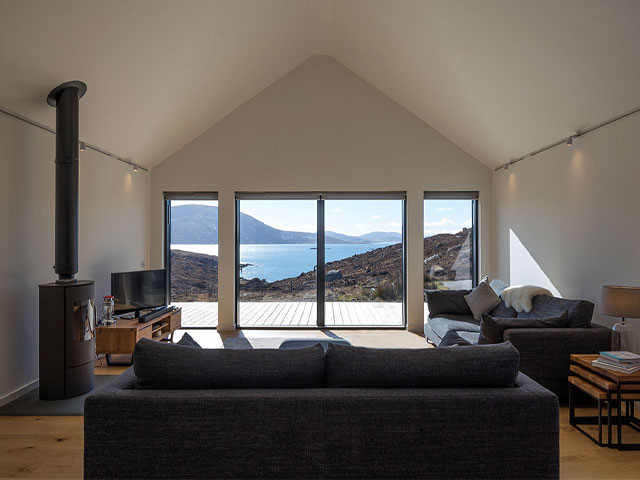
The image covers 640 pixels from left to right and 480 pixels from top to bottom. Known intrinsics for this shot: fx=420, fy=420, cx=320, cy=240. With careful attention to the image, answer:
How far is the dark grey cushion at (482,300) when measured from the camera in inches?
195

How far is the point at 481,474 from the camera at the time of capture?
1.85m

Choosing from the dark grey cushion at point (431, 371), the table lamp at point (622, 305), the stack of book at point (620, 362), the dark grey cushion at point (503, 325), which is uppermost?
the table lamp at point (622, 305)

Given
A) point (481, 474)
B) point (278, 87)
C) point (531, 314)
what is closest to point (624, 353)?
point (531, 314)

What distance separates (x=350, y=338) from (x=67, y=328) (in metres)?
3.54

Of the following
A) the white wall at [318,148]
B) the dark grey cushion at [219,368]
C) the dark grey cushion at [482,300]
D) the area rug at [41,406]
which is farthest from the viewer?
the white wall at [318,148]

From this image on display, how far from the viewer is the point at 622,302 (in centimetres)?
302

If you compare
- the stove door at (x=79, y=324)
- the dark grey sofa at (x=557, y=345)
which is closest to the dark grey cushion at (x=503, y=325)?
the dark grey sofa at (x=557, y=345)

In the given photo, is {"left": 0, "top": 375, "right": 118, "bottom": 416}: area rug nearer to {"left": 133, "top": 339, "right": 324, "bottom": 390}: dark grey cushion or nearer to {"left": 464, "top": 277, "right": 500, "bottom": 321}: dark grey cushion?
{"left": 133, "top": 339, "right": 324, "bottom": 390}: dark grey cushion

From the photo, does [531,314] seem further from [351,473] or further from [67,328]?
[67,328]

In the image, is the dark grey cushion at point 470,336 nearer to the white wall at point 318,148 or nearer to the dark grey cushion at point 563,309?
the dark grey cushion at point 563,309

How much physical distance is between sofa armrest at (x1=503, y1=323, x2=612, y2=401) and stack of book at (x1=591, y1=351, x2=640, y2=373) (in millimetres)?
528

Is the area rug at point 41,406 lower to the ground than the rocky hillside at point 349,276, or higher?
lower

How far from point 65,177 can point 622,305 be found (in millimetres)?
4626

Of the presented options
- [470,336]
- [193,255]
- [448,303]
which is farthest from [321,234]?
[470,336]
